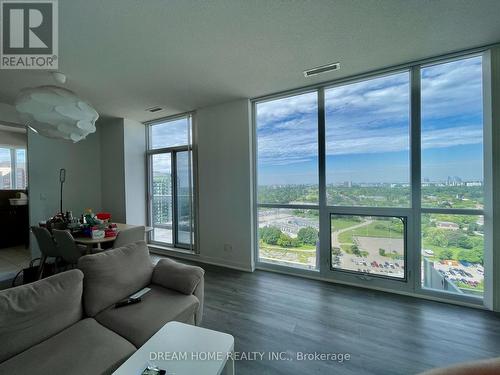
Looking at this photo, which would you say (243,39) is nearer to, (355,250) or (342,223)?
(342,223)

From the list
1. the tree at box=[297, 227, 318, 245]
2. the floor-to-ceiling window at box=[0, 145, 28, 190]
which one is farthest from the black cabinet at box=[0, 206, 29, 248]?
the tree at box=[297, 227, 318, 245]

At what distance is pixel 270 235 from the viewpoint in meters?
3.55

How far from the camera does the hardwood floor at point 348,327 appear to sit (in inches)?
64.3

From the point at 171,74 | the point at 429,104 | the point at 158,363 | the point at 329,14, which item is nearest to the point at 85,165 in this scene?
the point at 171,74

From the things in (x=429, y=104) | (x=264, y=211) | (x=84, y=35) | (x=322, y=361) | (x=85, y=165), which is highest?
(x=84, y=35)

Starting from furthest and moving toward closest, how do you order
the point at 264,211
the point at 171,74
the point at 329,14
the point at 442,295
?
1. the point at 264,211
2. the point at 171,74
3. the point at 442,295
4. the point at 329,14

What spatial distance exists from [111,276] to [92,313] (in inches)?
10.3

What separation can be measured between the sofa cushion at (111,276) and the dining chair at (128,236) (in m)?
0.81

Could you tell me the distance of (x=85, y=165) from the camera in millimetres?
4691

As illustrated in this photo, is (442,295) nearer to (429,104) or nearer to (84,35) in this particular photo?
(429,104)

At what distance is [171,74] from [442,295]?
13.9 ft

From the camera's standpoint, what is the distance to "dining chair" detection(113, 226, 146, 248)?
267 centimetres

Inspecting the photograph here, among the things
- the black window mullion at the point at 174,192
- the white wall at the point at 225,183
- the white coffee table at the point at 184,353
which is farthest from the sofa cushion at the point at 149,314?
the black window mullion at the point at 174,192

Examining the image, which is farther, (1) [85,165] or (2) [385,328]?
(1) [85,165]
